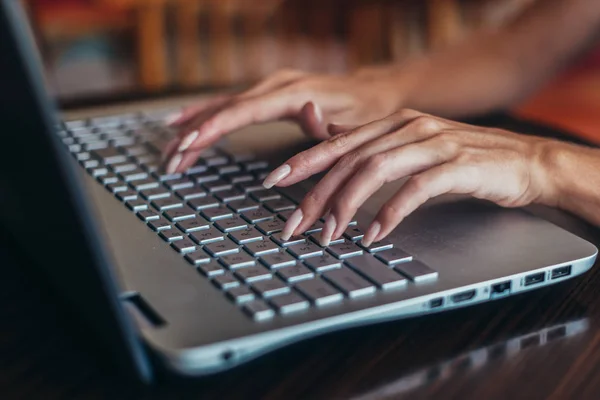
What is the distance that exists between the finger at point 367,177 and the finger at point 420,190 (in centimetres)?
2

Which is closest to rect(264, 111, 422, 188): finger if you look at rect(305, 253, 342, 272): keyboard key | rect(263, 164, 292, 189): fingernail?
rect(263, 164, 292, 189): fingernail

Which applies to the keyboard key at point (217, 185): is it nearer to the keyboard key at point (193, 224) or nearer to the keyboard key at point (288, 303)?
the keyboard key at point (193, 224)

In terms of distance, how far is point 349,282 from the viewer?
485mm

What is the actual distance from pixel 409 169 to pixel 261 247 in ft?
0.42

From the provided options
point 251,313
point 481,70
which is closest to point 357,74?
point 481,70

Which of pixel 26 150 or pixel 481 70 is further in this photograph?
pixel 481 70

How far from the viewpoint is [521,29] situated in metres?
1.07

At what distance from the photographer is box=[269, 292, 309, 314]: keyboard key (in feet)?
1.48

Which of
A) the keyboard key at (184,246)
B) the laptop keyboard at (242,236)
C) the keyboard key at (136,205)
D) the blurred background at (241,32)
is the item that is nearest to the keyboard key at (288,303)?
the laptop keyboard at (242,236)

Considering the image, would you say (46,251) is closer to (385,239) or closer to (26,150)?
(26,150)

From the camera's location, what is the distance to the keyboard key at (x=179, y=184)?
27.0 inches

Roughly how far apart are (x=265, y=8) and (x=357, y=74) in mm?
1565

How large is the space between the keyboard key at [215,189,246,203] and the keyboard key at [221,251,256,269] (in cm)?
13

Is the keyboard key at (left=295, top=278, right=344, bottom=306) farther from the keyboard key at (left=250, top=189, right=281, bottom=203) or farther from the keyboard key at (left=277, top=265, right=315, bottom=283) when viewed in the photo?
the keyboard key at (left=250, top=189, right=281, bottom=203)
